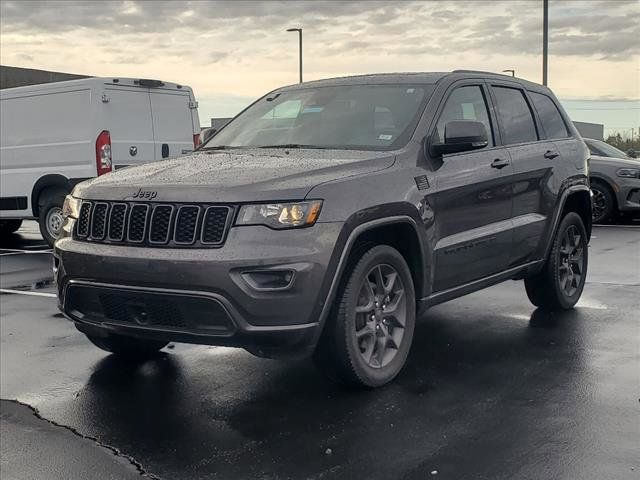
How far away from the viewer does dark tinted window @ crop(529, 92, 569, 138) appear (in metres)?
6.54

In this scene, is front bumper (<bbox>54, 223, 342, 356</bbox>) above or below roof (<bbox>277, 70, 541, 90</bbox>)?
below

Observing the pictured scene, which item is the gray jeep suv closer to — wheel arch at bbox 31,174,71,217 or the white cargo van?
the white cargo van

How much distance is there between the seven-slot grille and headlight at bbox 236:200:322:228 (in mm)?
85

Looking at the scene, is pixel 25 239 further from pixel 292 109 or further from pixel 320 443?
pixel 320 443

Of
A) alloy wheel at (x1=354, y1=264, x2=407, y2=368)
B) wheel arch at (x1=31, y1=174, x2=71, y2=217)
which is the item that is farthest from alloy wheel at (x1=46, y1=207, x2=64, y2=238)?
alloy wheel at (x1=354, y1=264, x2=407, y2=368)

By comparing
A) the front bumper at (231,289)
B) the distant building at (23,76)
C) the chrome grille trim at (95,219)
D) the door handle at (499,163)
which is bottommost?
the front bumper at (231,289)

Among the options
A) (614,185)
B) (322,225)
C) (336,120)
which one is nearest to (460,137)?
(336,120)

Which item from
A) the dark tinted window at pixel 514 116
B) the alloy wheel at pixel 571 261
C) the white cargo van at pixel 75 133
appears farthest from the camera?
the white cargo van at pixel 75 133

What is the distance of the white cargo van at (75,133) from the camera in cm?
1130

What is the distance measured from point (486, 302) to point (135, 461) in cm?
422

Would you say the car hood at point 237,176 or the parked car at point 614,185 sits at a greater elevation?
the car hood at point 237,176

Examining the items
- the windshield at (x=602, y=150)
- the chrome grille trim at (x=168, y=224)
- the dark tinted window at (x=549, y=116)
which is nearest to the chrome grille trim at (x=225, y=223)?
the chrome grille trim at (x=168, y=224)

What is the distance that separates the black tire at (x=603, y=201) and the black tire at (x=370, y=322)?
10270 millimetres

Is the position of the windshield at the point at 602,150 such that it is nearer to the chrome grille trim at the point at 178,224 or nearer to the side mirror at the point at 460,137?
the side mirror at the point at 460,137
